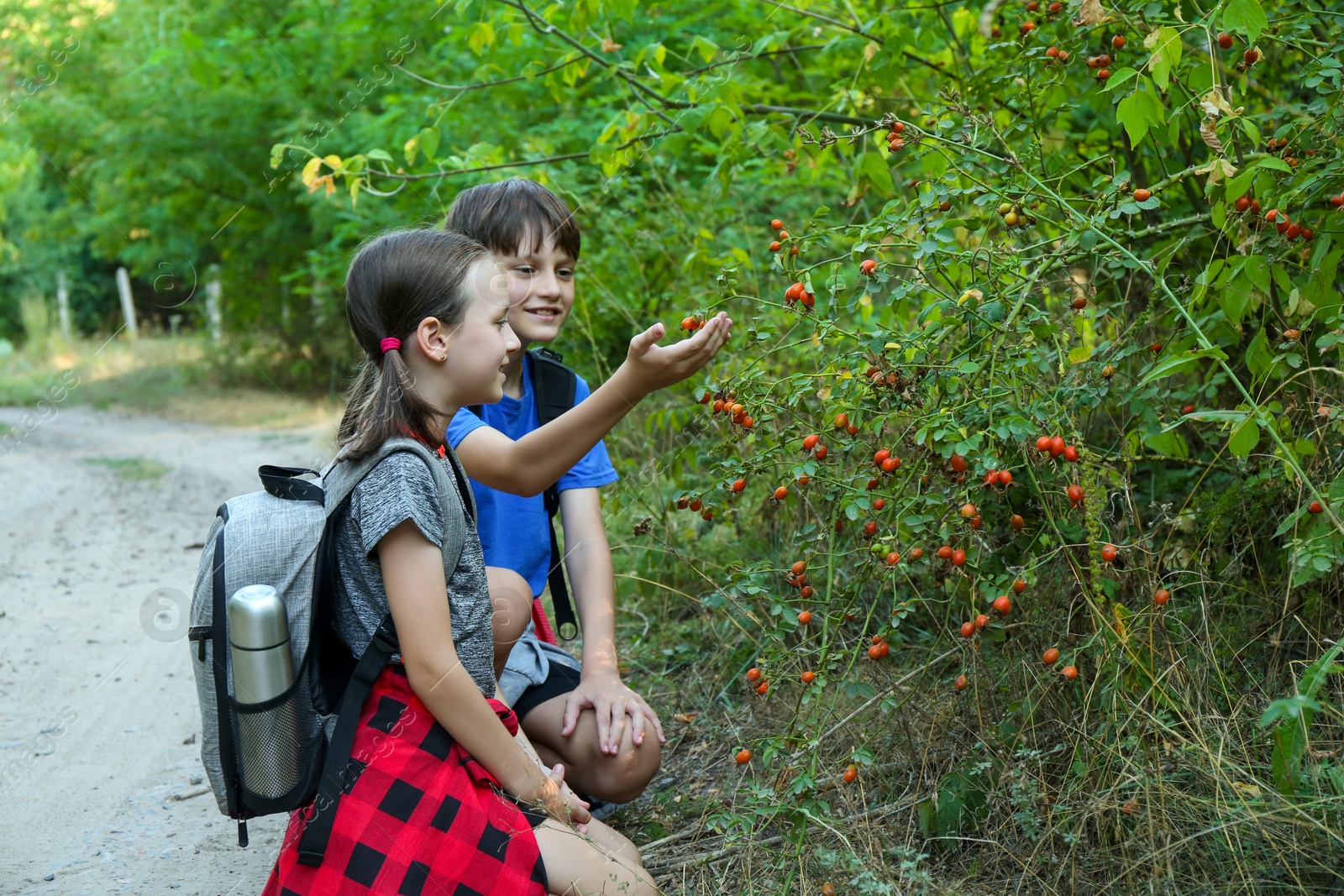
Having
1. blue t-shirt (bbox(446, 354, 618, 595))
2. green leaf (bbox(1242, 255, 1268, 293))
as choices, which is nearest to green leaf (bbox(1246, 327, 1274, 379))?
green leaf (bbox(1242, 255, 1268, 293))

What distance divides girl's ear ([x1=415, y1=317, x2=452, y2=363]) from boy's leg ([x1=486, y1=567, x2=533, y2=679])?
0.47m

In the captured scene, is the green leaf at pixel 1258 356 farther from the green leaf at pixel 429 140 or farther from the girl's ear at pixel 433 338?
the green leaf at pixel 429 140

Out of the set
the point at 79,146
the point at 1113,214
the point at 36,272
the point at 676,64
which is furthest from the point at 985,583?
the point at 36,272

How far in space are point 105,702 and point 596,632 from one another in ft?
6.71

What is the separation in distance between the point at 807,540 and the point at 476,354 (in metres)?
0.69

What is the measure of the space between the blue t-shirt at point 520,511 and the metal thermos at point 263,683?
0.78 metres

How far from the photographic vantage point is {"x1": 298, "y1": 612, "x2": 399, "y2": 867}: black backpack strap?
5.19ft

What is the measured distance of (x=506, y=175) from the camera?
12.2 ft

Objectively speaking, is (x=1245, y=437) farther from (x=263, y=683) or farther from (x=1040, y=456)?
(x=263, y=683)

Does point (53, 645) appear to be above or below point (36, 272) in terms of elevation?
above

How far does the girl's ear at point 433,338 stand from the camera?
1.84 metres

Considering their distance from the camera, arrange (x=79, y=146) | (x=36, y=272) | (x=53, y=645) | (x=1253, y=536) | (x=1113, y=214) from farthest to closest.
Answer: (x=36, y=272), (x=79, y=146), (x=53, y=645), (x=1253, y=536), (x=1113, y=214)

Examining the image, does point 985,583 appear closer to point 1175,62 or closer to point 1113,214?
point 1113,214

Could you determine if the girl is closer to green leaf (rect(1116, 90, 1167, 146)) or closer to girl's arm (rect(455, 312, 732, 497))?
girl's arm (rect(455, 312, 732, 497))
